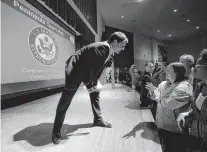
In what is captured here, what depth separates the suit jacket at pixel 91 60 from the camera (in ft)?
5.05

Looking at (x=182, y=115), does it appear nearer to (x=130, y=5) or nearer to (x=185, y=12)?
(x=130, y=5)

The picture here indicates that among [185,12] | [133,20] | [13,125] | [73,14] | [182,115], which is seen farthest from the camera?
[133,20]

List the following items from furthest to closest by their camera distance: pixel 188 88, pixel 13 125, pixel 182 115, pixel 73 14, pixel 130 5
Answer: pixel 130 5 → pixel 73 14 → pixel 13 125 → pixel 188 88 → pixel 182 115

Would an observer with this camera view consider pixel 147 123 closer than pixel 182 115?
No

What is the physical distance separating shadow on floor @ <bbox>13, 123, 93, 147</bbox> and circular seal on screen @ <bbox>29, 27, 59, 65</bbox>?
2.19m

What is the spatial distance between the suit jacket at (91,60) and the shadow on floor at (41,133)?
65 cm

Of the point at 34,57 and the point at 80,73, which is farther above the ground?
the point at 34,57

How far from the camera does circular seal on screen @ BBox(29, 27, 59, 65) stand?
138 inches

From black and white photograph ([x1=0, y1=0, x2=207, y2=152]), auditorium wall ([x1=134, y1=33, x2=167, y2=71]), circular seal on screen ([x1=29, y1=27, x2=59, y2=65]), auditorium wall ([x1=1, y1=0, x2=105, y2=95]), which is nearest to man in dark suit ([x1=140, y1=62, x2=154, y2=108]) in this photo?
black and white photograph ([x1=0, y1=0, x2=207, y2=152])

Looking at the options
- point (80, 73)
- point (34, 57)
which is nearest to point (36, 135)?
point (80, 73)

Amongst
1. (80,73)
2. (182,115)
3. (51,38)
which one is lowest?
(182,115)

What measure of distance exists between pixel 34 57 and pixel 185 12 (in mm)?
8712

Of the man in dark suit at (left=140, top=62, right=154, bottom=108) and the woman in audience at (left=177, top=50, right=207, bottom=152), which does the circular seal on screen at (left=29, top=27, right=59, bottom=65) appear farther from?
the woman in audience at (left=177, top=50, right=207, bottom=152)

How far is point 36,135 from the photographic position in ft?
5.27
